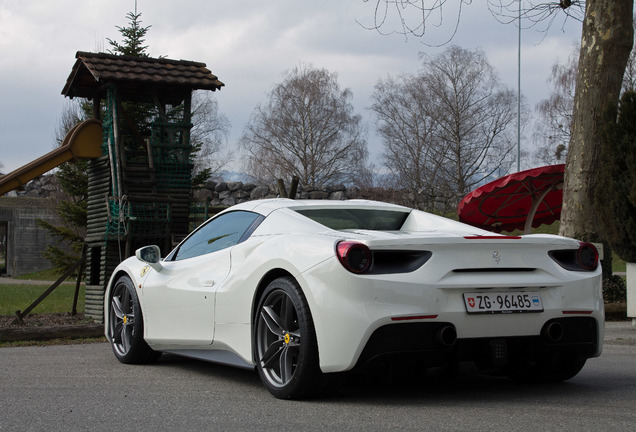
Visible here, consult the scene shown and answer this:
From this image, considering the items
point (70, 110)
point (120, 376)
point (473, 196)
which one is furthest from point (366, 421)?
point (70, 110)

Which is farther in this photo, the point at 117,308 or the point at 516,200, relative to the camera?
the point at 516,200

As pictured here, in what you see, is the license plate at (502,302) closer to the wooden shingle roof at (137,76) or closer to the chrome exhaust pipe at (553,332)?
the chrome exhaust pipe at (553,332)

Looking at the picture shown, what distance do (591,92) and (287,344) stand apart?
8821 mm

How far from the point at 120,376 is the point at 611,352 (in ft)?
14.8

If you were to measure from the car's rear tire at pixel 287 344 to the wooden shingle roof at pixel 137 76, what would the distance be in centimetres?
1262

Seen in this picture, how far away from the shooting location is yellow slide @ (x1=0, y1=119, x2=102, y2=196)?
17.6m

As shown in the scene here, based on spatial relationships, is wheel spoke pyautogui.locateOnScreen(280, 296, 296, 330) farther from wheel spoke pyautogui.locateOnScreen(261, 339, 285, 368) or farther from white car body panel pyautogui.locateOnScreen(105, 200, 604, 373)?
white car body panel pyautogui.locateOnScreen(105, 200, 604, 373)

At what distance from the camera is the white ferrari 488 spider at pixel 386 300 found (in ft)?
14.6

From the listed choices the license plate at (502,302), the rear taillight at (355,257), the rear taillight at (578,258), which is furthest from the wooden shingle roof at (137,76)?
the license plate at (502,302)

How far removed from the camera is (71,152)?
703 inches

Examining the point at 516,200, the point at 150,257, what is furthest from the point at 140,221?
the point at 150,257

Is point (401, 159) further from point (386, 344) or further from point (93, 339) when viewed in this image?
point (386, 344)

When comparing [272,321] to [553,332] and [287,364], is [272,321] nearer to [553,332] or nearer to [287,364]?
[287,364]

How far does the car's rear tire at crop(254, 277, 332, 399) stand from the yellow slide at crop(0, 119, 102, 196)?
538 inches
